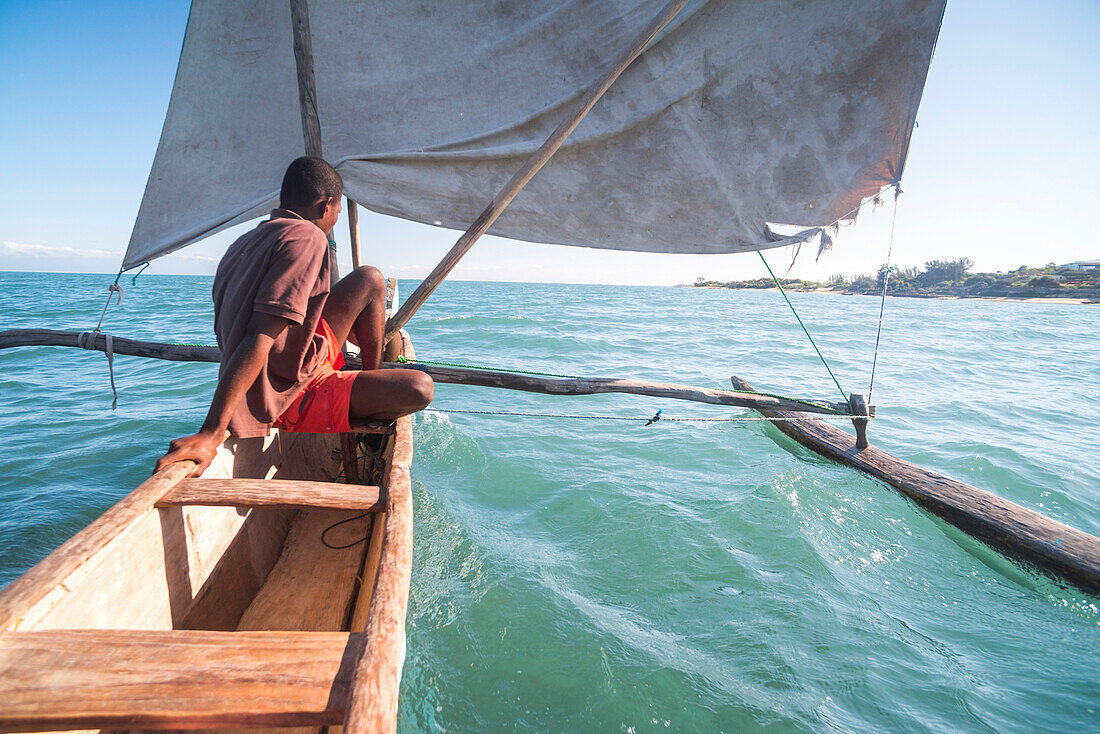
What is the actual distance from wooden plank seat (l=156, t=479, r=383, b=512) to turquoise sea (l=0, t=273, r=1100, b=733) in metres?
1.18

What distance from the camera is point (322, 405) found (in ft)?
7.46

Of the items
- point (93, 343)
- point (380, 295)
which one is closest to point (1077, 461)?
point (380, 295)

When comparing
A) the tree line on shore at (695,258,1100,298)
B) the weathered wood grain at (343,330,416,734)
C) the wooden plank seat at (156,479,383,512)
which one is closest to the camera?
the weathered wood grain at (343,330,416,734)

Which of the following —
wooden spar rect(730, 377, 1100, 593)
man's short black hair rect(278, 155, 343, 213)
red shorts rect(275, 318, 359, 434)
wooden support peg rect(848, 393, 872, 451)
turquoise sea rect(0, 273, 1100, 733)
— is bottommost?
turquoise sea rect(0, 273, 1100, 733)

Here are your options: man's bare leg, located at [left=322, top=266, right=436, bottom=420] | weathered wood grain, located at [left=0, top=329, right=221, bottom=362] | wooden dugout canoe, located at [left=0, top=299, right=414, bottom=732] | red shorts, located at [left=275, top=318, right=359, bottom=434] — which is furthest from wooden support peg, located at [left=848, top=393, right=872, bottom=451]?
weathered wood grain, located at [left=0, top=329, right=221, bottom=362]

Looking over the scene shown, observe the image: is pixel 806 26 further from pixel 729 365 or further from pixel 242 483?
pixel 729 365

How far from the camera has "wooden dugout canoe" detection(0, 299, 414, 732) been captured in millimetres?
875

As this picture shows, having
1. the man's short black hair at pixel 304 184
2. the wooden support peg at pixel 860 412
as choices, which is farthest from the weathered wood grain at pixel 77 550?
the wooden support peg at pixel 860 412

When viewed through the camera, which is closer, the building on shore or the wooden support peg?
the wooden support peg

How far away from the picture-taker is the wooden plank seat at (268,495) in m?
1.52

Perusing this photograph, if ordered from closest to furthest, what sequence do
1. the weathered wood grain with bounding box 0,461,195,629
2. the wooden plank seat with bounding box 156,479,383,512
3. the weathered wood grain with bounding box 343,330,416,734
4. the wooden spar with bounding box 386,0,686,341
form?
1. the weathered wood grain with bounding box 343,330,416,734
2. the weathered wood grain with bounding box 0,461,195,629
3. the wooden plank seat with bounding box 156,479,383,512
4. the wooden spar with bounding box 386,0,686,341

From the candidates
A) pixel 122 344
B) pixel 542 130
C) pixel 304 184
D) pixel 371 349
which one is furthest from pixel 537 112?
pixel 122 344

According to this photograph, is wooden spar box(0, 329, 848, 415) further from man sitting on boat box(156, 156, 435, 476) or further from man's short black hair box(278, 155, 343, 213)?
man's short black hair box(278, 155, 343, 213)

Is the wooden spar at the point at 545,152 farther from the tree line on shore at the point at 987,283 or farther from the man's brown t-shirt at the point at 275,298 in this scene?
the tree line on shore at the point at 987,283
